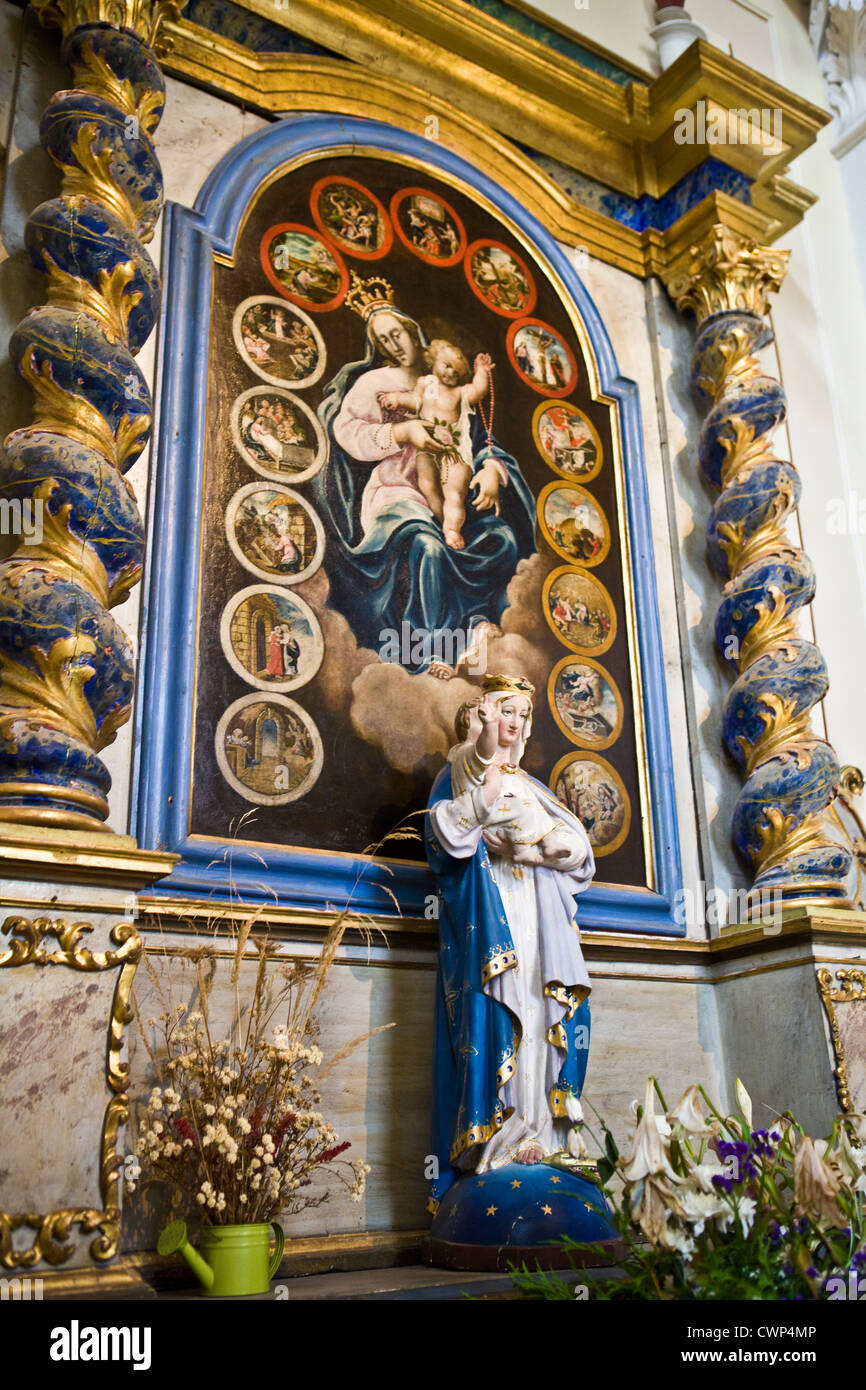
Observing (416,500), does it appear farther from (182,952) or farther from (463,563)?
(182,952)

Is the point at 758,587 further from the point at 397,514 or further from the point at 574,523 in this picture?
the point at 397,514

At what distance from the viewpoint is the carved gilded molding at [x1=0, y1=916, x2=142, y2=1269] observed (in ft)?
9.68

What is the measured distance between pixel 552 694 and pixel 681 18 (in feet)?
14.4

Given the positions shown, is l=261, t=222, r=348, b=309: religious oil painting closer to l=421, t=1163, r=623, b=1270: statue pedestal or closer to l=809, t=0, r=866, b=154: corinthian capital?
l=421, t=1163, r=623, b=1270: statue pedestal

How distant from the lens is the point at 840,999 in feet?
15.6

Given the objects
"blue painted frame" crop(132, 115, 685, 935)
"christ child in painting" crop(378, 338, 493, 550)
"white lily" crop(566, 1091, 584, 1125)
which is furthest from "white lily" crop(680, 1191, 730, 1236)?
"christ child in painting" crop(378, 338, 493, 550)

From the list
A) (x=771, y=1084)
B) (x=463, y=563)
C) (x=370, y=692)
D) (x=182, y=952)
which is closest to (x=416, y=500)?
(x=463, y=563)

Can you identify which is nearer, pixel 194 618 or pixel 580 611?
pixel 194 618

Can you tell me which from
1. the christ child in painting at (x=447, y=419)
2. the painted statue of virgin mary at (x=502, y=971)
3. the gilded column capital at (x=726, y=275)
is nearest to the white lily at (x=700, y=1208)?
the painted statue of virgin mary at (x=502, y=971)

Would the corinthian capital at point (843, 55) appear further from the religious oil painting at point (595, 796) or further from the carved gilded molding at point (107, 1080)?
the carved gilded molding at point (107, 1080)

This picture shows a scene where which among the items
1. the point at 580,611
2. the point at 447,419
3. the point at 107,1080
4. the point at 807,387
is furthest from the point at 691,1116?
the point at 807,387

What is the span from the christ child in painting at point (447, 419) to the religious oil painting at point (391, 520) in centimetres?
1

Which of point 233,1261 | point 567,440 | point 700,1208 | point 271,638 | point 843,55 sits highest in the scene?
point 843,55

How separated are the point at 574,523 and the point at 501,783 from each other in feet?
6.40
